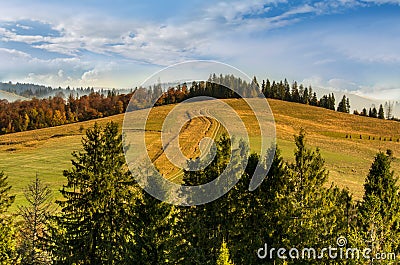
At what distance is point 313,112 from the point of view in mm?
124188

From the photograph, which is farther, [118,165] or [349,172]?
[349,172]

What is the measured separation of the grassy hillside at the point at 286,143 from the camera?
53391 millimetres

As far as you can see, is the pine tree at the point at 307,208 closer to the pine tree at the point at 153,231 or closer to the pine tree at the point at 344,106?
the pine tree at the point at 153,231

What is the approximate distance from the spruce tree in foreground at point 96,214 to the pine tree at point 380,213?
1273 centimetres

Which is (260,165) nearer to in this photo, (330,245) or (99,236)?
(330,245)

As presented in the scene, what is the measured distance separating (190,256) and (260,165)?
Result: 23.8 ft

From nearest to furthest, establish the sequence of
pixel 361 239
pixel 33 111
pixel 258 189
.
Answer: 1. pixel 361 239
2. pixel 258 189
3. pixel 33 111

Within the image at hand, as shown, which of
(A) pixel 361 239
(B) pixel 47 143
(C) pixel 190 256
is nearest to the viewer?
(A) pixel 361 239

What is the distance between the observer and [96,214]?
20.9 metres

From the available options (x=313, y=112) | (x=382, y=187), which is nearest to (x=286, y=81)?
(x=313, y=112)

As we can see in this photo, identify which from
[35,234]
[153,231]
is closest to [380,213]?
[153,231]

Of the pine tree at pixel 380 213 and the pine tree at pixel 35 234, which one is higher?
the pine tree at pixel 380 213

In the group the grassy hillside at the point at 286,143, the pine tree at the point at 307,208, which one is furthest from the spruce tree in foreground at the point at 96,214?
the pine tree at the point at 307,208

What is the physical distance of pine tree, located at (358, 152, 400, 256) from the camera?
18.5m
